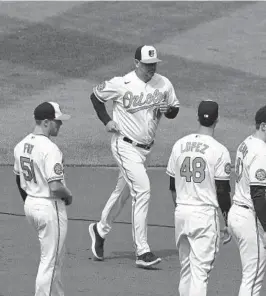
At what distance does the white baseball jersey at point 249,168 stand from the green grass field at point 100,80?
53.6 inches

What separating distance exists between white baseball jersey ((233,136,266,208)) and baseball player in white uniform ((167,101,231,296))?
4.0 inches

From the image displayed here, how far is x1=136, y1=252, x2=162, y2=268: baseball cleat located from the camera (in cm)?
895

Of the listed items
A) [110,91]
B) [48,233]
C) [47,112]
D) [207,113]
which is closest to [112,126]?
[110,91]

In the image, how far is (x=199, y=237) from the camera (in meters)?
7.33

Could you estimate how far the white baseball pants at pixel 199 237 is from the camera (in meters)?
7.28

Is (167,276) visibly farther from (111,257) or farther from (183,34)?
(183,34)

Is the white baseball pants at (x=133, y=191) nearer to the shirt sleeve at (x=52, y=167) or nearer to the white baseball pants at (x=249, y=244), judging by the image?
the shirt sleeve at (x=52, y=167)

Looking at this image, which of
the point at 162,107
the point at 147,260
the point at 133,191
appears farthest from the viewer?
the point at 162,107

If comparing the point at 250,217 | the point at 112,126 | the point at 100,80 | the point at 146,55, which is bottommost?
the point at 250,217

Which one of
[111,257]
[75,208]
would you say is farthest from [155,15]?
[111,257]

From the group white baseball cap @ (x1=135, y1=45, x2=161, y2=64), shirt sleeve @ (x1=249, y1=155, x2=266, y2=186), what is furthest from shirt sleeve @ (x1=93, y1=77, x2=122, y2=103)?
shirt sleeve @ (x1=249, y1=155, x2=266, y2=186)

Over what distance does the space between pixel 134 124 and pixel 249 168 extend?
2414 millimetres

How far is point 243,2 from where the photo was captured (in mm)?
20656

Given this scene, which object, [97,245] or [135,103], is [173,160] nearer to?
[135,103]
